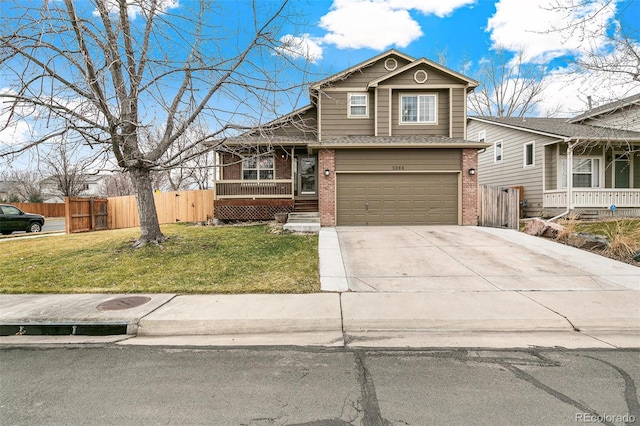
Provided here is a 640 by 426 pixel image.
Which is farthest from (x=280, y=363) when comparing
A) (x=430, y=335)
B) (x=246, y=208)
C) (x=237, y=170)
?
(x=237, y=170)

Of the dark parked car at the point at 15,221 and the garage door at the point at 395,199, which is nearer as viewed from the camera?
the garage door at the point at 395,199

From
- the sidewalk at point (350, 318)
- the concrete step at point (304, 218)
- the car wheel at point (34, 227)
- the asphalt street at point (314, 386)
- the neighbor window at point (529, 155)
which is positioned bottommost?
the asphalt street at point (314, 386)

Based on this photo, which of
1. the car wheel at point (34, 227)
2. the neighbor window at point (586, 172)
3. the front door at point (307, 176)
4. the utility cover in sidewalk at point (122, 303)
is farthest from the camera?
the car wheel at point (34, 227)

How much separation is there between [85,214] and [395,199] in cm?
1531

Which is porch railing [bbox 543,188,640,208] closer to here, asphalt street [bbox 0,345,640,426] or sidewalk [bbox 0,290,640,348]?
sidewalk [bbox 0,290,640,348]

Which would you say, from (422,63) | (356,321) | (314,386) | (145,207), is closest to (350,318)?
(356,321)

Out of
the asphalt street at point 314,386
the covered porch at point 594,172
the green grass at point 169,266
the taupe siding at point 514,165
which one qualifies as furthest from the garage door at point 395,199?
the asphalt street at point 314,386

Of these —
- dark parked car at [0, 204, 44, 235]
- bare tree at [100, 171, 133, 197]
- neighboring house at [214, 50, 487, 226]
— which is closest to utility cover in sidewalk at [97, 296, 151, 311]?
Result: neighboring house at [214, 50, 487, 226]

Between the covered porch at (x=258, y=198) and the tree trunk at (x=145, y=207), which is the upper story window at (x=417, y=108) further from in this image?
the tree trunk at (x=145, y=207)

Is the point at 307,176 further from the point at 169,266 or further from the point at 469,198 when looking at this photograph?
the point at 169,266

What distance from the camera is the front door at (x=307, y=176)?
52.6 feet

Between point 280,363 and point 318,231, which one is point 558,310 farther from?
point 318,231

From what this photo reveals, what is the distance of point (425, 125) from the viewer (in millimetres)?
14422

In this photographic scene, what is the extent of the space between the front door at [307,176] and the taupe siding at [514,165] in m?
11.0
